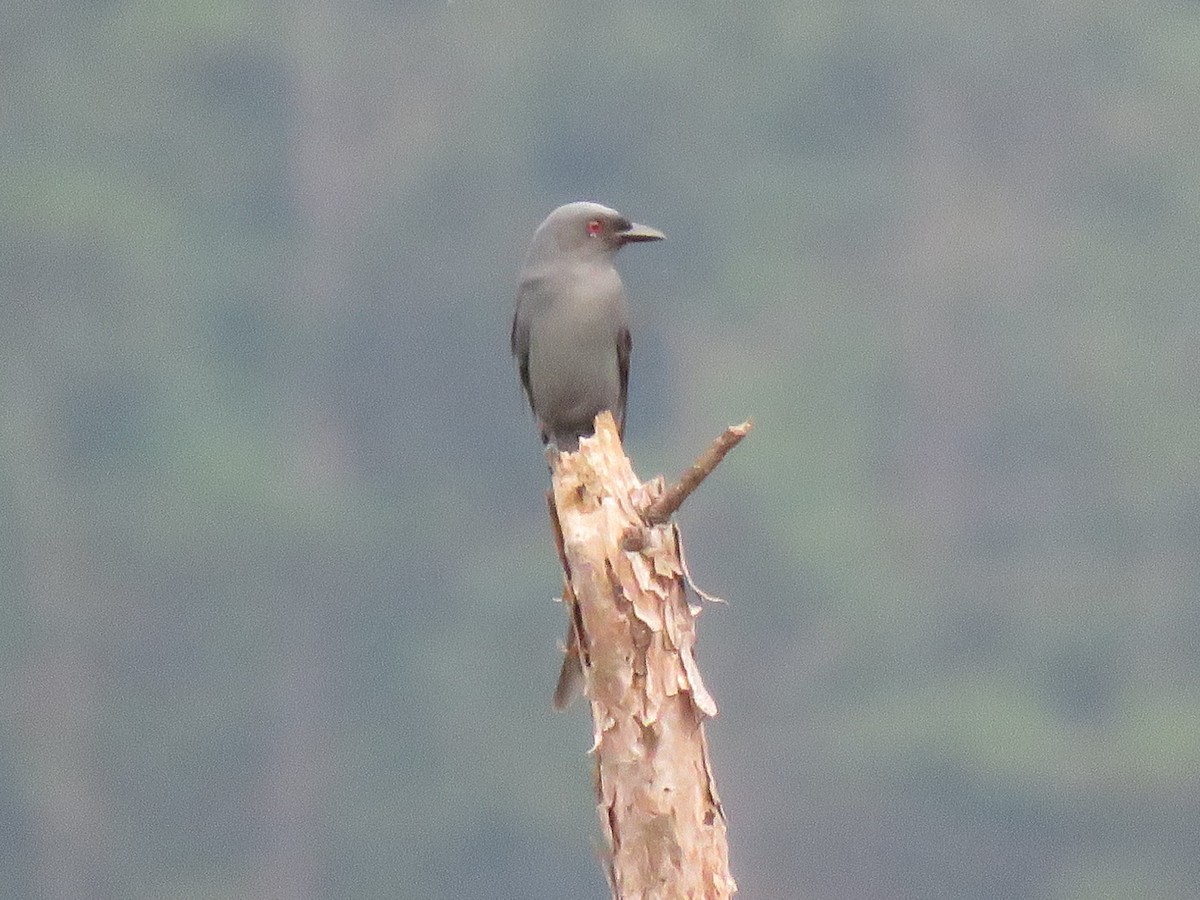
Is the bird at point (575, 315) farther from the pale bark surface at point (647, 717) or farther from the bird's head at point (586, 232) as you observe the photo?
the pale bark surface at point (647, 717)

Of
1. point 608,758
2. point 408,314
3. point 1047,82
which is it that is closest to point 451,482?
point 408,314

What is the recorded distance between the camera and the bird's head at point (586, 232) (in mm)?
6996

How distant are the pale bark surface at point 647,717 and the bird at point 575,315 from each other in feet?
4.33

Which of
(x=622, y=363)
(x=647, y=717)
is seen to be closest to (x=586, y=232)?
(x=622, y=363)

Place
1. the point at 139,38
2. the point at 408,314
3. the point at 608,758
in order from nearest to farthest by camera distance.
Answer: the point at 608,758
the point at 408,314
the point at 139,38

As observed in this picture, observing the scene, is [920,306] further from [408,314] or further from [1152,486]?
[408,314]

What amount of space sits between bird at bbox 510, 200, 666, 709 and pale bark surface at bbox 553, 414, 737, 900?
4.33 feet

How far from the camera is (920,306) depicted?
20.0 meters

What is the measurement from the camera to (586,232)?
23.0 ft

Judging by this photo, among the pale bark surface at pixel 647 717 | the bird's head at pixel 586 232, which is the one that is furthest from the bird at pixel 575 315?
the pale bark surface at pixel 647 717

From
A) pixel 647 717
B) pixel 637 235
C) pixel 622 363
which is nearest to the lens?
pixel 647 717

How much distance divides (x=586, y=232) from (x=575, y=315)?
0.66 ft

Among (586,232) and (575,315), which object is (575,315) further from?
(586,232)

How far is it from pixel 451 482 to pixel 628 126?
105 inches
